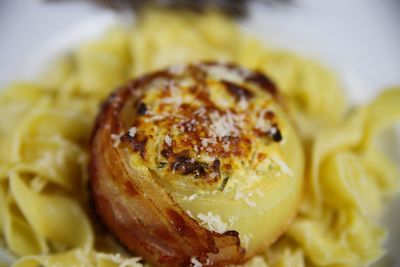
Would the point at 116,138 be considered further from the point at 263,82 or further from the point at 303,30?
the point at 303,30

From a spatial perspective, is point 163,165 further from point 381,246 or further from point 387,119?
point 387,119

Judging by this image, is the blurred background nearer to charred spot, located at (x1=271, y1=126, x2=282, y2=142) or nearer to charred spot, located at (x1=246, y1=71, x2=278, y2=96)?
charred spot, located at (x1=246, y1=71, x2=278, y2=96)

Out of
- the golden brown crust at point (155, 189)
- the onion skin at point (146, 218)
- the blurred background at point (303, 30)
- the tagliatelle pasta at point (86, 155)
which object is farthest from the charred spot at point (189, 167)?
the blurred background at point (303, 30)

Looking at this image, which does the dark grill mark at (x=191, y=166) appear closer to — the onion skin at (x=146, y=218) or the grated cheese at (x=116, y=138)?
the onion skin at (x=146, y=218)

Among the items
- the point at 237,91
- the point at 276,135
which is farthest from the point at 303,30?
the point at 276,135

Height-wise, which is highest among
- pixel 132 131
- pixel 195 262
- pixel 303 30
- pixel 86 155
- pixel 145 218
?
pixel 303 30

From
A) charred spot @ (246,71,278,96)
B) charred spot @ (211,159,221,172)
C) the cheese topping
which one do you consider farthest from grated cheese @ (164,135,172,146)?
charred spot @ (246,71,278,96)
